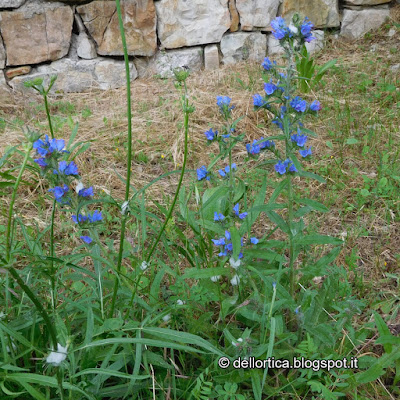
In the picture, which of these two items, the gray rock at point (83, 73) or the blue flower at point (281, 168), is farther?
the gray rock at point (83, 73)

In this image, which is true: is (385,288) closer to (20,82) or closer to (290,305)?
(290,305)

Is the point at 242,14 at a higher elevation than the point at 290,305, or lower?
higher

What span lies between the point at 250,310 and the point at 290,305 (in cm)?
11

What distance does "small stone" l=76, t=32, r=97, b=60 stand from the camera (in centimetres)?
353

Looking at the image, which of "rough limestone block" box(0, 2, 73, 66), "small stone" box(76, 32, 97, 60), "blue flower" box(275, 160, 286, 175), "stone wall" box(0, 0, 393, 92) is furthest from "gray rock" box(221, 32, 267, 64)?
"blue flower" box(275, 160, 286, 175)

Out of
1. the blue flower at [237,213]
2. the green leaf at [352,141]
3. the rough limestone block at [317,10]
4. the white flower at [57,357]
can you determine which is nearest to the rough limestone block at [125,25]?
the rough limestone block at [317,10]

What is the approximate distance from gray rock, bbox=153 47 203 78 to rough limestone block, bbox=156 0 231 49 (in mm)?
60

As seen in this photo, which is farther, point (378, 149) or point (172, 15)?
point (172, 15)

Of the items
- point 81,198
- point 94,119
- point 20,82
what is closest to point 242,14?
point 94,119

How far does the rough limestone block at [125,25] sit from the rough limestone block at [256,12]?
737 millimetres

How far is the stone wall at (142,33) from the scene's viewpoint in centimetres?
339

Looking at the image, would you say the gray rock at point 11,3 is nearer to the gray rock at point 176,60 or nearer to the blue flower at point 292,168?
the gray rock at point 176,60

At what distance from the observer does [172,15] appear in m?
3.53

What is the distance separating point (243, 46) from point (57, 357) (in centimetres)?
336
